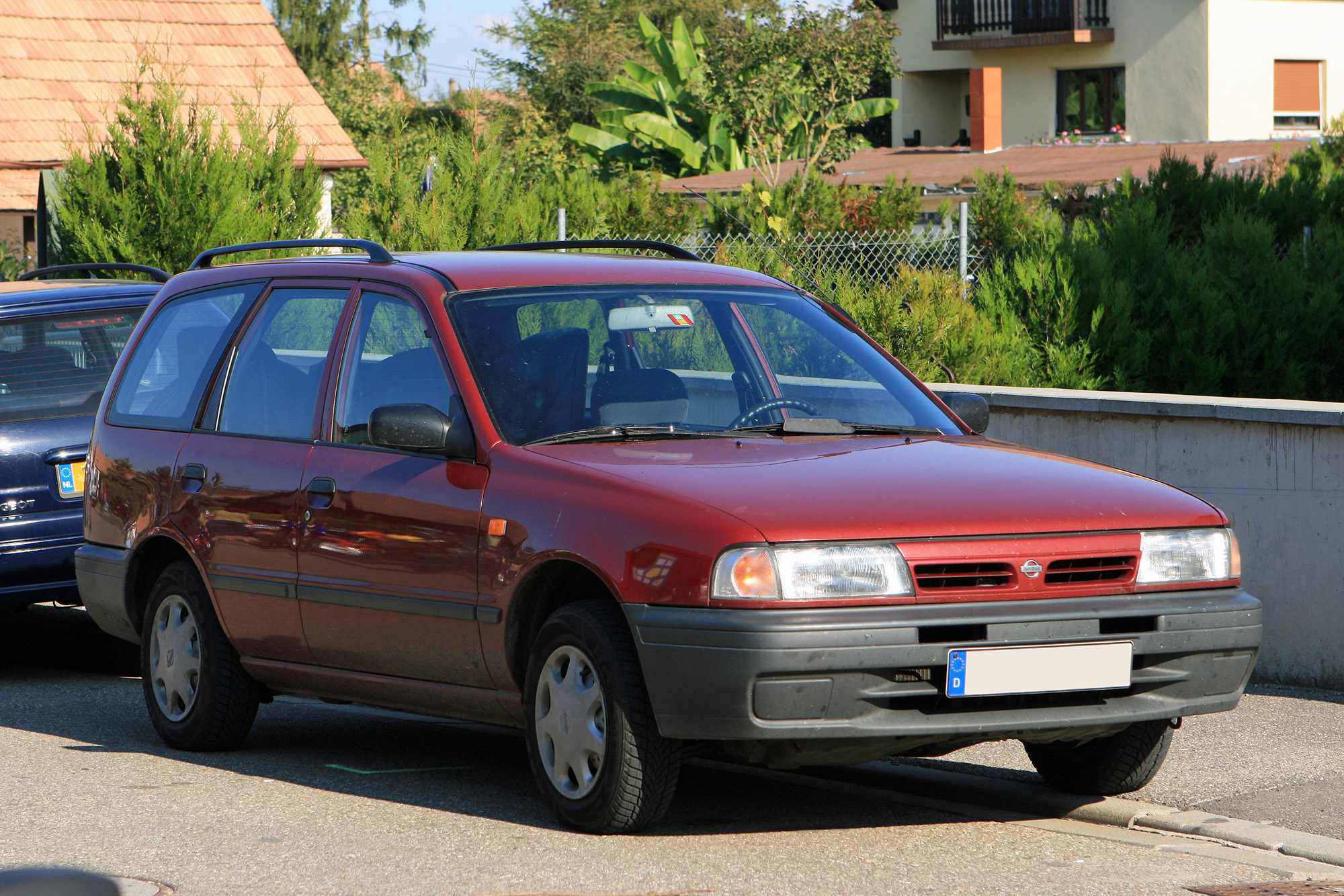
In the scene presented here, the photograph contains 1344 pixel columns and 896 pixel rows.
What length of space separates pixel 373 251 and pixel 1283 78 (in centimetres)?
4337

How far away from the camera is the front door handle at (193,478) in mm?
6879

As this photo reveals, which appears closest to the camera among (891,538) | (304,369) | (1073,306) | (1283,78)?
(891,538)

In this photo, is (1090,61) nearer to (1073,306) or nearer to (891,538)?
(1073,306)

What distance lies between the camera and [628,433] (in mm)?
5844

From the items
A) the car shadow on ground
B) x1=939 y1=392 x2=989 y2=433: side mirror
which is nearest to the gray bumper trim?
the car shadow on ground

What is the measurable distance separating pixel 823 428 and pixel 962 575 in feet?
3.81

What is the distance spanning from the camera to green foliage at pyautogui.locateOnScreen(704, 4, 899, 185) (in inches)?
1594

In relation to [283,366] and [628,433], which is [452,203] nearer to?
[283,366]

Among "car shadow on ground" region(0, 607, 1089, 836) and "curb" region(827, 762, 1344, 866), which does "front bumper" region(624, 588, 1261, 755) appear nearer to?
"curb" region(827, 762, 1344, 866)

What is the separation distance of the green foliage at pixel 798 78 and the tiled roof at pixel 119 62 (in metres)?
10.3

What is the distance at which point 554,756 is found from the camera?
5465mm

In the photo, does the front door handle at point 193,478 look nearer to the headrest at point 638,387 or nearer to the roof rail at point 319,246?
the roof rail at point 319,246

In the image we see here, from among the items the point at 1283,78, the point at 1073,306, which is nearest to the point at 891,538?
the point at 1073,306

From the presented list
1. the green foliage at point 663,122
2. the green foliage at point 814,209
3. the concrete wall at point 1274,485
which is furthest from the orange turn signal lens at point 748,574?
the green foliage at point 663,122
